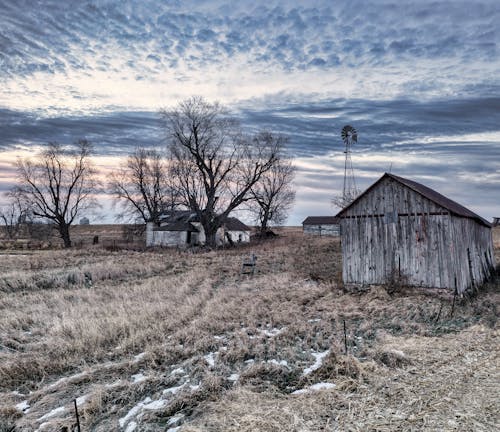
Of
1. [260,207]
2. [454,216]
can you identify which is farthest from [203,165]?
[454,216]

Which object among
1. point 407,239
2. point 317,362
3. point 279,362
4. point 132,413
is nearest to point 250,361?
point 279,362

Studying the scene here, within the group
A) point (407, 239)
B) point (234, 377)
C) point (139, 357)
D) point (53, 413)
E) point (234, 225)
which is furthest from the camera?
point (234, 225)

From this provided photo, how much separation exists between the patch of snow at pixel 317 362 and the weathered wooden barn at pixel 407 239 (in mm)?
6912

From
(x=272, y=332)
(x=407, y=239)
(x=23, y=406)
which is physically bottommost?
(x=23, y=406)

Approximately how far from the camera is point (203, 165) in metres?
35.1

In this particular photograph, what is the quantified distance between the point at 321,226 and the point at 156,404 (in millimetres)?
54230

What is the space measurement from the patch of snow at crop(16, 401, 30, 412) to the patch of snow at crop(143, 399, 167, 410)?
1973 mm

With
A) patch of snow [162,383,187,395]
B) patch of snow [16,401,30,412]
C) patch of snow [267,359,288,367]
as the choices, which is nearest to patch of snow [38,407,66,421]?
patch of snow [16,401,30,412]

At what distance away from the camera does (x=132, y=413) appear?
5391 mm

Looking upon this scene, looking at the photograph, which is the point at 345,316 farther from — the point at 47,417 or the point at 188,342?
the point at 47,417

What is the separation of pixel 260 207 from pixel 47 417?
44.3 m

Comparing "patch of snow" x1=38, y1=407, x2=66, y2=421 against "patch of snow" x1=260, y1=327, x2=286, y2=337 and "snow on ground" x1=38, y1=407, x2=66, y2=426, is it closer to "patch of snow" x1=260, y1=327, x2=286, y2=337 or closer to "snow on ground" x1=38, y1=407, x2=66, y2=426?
"snow on ground" x1=38, y1=407, x2=66, y2=426

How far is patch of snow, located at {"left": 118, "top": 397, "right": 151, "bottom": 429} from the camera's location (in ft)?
16.9

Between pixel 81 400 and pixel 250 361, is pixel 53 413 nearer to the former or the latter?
pixel 81 400
